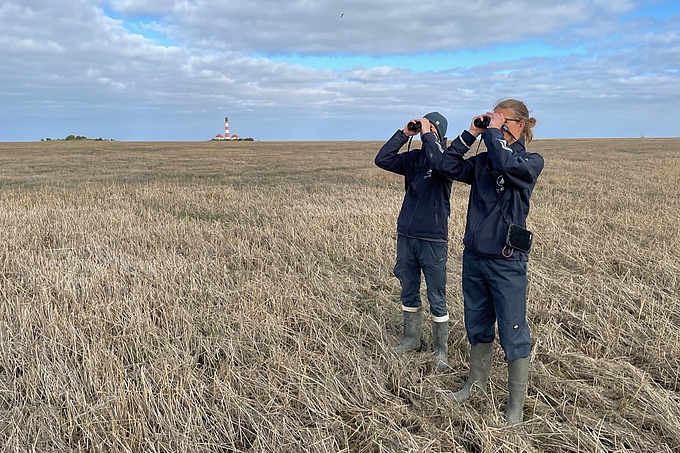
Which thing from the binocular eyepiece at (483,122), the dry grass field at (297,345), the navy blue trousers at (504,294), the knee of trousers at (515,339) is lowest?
the dry grass field at (297,345)

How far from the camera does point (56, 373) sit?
352 centimetres

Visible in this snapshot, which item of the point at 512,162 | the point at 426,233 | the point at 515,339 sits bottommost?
the point at 515,339

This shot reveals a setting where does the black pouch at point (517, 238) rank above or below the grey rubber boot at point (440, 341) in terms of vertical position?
above

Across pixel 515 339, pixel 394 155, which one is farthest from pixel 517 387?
pixel 394 155

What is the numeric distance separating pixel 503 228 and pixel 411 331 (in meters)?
1.60

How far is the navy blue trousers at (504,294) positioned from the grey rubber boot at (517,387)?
8 centimetres

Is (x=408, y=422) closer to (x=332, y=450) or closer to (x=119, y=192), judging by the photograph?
(x=332, y=450)

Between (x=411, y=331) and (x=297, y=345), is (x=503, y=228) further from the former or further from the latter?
(x=297, y=345)

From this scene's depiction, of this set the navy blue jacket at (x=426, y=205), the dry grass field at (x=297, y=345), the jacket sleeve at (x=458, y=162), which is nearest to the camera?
the dry grass field at (x=297, y=345)

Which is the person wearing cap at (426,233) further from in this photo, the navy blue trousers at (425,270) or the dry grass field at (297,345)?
the dry grass field at (297,345)

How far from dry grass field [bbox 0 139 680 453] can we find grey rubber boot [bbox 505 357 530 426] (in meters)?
0.12

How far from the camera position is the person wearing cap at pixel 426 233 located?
3791 mm

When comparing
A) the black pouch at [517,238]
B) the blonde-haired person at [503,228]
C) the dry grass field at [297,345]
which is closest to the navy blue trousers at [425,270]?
the dry grass field at [297,345]

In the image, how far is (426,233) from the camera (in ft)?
12.5
